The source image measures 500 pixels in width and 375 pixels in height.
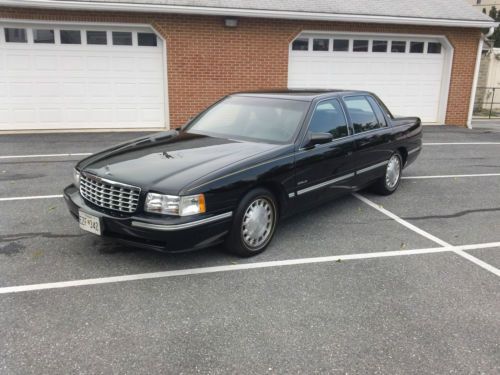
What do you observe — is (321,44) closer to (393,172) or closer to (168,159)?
(393,172)

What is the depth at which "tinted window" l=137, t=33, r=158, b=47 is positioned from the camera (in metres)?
11.1

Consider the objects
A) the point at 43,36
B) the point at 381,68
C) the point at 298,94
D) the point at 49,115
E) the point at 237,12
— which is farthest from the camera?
the point at 381,68

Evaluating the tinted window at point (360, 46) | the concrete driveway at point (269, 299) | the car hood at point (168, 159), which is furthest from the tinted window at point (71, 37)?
the tinted window at point (360, 46)

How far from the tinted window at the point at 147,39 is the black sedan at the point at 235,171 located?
6408 millimetres

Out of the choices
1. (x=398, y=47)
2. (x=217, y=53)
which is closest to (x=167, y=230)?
(x=217, y=53)

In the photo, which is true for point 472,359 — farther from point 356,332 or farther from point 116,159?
point 116,159

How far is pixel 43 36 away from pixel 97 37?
1.24 meters

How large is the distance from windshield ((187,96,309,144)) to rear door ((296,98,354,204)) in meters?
0.22

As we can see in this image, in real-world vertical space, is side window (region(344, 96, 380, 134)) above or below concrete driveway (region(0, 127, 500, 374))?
above

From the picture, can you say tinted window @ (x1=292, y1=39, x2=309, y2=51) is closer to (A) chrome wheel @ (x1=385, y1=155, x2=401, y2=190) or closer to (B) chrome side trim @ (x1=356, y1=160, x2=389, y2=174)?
(A) chrome wheel @ (x1=385, y1=155, x2=401, y2=190)

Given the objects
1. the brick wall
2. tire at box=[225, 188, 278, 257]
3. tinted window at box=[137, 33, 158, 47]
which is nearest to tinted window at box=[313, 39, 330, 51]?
the brick wall

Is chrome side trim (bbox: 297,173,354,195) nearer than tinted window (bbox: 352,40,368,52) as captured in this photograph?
Yes

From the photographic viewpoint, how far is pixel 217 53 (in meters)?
11.5

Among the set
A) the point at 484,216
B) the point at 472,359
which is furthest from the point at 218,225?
the point at 484,216
